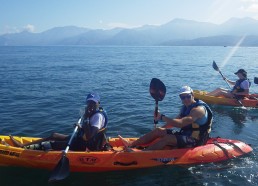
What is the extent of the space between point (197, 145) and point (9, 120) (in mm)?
7889

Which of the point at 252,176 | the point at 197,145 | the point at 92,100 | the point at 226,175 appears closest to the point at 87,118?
the point at 92,100

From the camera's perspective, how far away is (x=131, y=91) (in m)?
20.8

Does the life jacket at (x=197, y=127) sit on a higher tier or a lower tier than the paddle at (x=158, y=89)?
lower

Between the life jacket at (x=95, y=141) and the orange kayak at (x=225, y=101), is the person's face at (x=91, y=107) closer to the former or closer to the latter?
the life jacket at (x=95, y=141)

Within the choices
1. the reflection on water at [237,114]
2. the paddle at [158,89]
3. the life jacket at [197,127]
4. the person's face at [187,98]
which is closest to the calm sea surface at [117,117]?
the reflection on water at [237,114]

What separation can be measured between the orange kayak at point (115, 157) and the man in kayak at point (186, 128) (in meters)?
0.22

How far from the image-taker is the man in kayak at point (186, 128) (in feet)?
28.4

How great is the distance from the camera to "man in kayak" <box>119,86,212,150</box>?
8.66m

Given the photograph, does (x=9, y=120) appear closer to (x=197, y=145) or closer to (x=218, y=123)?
(x=197, y=145)

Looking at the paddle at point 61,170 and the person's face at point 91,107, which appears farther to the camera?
the person's face at point 91,107

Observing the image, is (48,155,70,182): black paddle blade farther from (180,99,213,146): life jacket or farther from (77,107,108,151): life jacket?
(180,99,213,146): life jacket

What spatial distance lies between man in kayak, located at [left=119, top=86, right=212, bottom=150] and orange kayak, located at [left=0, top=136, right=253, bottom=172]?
224mm

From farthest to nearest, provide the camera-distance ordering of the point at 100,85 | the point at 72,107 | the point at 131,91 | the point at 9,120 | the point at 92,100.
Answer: the point at 100,85
the point at 131,91
the point at 72,107
the point at 9,120
the point at 92,100

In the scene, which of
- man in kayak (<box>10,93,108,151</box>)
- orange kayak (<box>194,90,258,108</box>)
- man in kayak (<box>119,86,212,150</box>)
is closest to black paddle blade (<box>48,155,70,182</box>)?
man in kayak (<box>10,93,108,151</box>)
